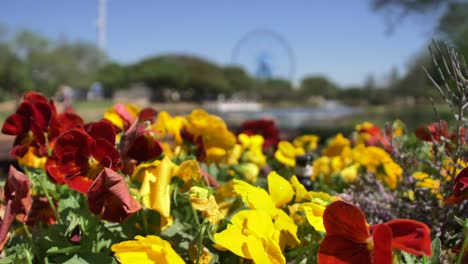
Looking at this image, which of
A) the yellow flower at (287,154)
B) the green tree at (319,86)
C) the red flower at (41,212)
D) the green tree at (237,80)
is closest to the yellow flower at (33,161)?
the red flower at (41,212)

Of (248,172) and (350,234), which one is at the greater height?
(350,234)

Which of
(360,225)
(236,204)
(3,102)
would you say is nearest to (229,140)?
(236,204)

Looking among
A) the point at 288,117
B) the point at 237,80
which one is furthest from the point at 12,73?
the point at 237,80

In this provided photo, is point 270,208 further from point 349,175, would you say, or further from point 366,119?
point 366,119

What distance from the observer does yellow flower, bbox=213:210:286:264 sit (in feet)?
2.37

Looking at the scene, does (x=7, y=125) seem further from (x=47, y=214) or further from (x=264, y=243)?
(x=264, y=243)

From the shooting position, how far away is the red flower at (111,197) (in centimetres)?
84

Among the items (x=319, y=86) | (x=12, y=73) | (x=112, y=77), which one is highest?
(x=12, y=73)

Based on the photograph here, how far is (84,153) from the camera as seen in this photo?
992 millimetres

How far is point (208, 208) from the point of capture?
2.96ft

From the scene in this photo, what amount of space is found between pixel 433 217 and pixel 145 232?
2.14 ft

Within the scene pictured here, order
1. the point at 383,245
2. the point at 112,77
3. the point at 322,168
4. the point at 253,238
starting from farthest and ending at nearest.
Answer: the point at 112,77 < the point at 322,168 < the point at 253,238 < the point at 383,245

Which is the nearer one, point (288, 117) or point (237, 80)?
point (288, 117)

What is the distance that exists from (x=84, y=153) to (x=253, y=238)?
418mm
